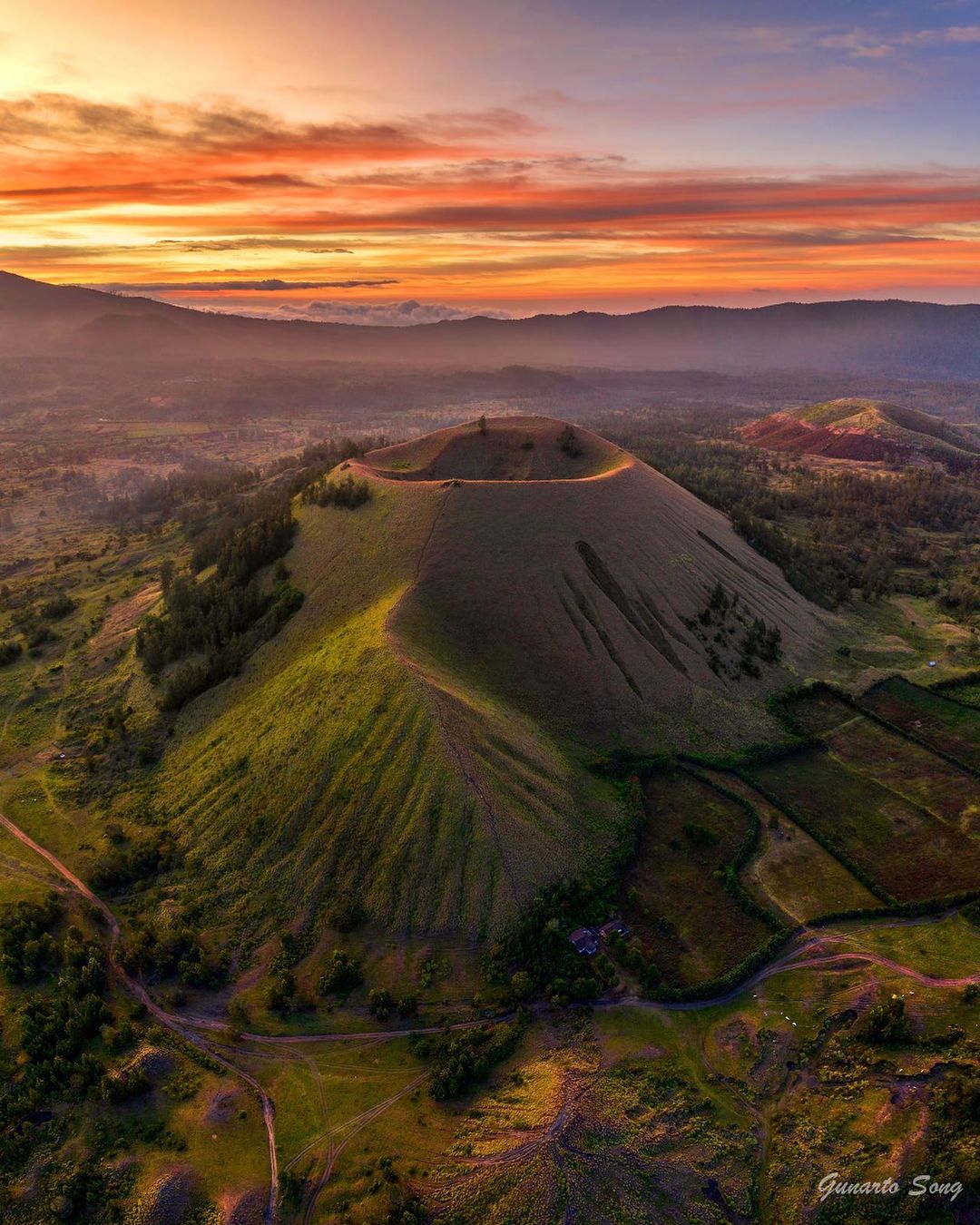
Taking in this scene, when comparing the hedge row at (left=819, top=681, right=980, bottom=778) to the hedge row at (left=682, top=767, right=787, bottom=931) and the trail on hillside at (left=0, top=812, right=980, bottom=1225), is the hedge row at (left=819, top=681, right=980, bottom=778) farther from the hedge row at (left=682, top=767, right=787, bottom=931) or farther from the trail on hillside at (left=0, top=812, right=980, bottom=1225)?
the trail on hillside at (left=0, top=812, right=980, bottom=1225)

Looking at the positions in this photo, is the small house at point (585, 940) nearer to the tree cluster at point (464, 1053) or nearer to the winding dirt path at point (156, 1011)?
the tree cluster at point (464, 1053)

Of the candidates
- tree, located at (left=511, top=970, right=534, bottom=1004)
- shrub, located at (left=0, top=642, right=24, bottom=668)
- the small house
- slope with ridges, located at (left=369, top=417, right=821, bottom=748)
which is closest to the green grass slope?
the small house

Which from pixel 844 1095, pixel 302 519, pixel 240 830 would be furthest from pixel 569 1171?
pixel 302 519

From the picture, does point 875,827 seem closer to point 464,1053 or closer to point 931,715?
point 931,715

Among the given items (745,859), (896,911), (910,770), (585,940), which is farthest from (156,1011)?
(910,770)

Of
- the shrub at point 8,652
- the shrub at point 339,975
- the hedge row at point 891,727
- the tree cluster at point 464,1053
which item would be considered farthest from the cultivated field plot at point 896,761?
the shrub at point 8,652

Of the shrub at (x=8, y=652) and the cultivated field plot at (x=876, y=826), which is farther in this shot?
the shrub at (x=8, y=652)

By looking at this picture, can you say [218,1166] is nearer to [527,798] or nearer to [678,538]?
[527,798]
